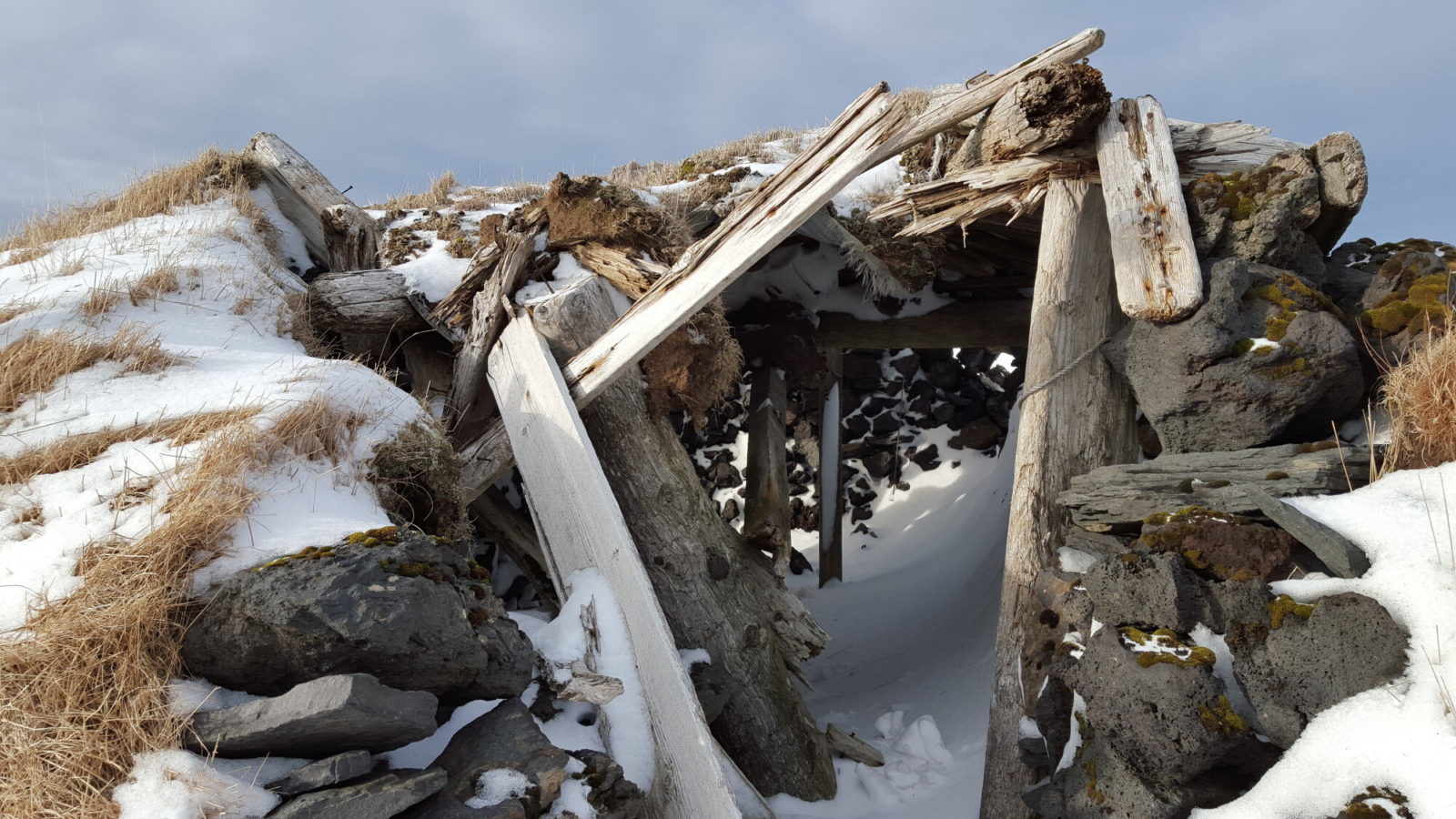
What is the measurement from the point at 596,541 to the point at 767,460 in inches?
129

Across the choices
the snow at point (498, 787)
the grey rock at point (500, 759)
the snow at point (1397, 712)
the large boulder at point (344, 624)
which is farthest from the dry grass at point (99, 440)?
the snow at point (1397, 712)

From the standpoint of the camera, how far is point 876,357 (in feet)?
35.0

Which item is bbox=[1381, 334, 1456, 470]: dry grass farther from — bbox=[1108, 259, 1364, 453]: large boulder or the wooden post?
the wooden post

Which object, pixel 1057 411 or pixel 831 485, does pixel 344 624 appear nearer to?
pixel 1057 411

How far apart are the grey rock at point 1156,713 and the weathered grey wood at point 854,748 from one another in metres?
2.16

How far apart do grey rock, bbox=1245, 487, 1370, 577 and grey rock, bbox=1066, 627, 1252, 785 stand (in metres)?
0.60

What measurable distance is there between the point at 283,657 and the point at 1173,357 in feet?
13.4

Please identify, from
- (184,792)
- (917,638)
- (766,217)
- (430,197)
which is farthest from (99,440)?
(430,197)

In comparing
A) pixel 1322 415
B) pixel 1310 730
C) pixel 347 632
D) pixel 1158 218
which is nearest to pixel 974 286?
pixel 1158 218

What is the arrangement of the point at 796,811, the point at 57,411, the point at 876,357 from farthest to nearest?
the point at 876,357
the point at 796,811
the point at 57,411

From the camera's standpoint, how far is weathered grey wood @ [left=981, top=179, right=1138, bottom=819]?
4539 millimetres

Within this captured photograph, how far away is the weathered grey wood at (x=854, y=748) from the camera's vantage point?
16.9ft

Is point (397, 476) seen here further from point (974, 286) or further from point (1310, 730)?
point (974, 286)

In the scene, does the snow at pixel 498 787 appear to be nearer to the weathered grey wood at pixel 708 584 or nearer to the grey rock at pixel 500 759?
the grey rock at pixel 500 759
